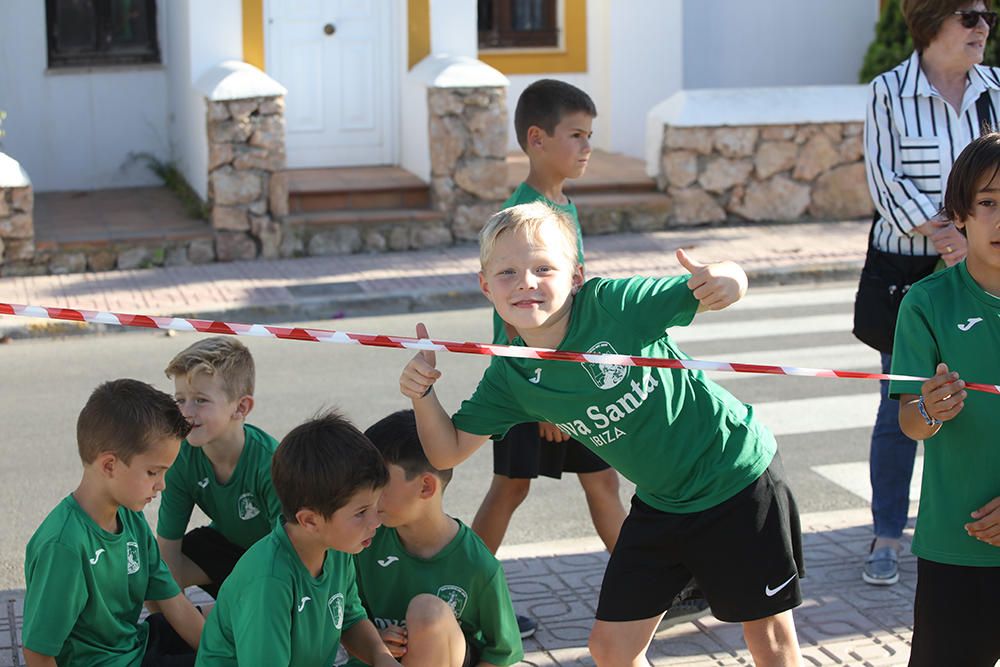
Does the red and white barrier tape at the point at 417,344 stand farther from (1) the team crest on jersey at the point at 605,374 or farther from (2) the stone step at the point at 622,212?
(2) the stone step at the point at 622,212

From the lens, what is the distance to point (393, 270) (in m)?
11.6

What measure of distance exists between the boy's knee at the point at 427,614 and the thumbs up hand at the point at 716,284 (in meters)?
1.04

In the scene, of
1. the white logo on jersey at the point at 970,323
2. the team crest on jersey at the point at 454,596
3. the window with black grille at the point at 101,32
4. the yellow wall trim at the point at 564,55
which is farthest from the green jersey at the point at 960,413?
the yellow wall trim at the point at 564,55

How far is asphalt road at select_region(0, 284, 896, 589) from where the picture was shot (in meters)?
6.20

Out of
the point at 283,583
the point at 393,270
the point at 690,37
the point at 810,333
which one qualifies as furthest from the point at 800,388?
the point at 690,37

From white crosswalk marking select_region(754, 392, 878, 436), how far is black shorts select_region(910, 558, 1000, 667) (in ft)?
12.8

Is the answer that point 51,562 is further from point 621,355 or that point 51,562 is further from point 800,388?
point 800,388

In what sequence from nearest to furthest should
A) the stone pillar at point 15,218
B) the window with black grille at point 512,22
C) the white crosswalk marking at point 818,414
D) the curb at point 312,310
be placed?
the white crosswalk marking at point 818,414 < the curb at point 312,310 < the stone pillar at point 15,218 < the window with black grille at point 512,22

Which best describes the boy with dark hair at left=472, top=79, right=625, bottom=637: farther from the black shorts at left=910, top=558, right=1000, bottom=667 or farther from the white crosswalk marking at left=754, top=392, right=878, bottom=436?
the white crosswalk marking at left=754, top=392, right=878, bottom=436

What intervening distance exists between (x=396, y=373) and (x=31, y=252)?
4432 mm

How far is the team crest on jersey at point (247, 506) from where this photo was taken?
14.0 ft

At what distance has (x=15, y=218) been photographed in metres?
11.2

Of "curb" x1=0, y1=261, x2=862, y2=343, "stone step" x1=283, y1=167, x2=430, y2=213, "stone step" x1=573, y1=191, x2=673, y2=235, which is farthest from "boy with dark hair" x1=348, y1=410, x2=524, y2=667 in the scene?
"stone step" x1=573, y1=191, x2=673, y2=235

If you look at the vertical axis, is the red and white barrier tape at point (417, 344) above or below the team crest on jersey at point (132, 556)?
above
